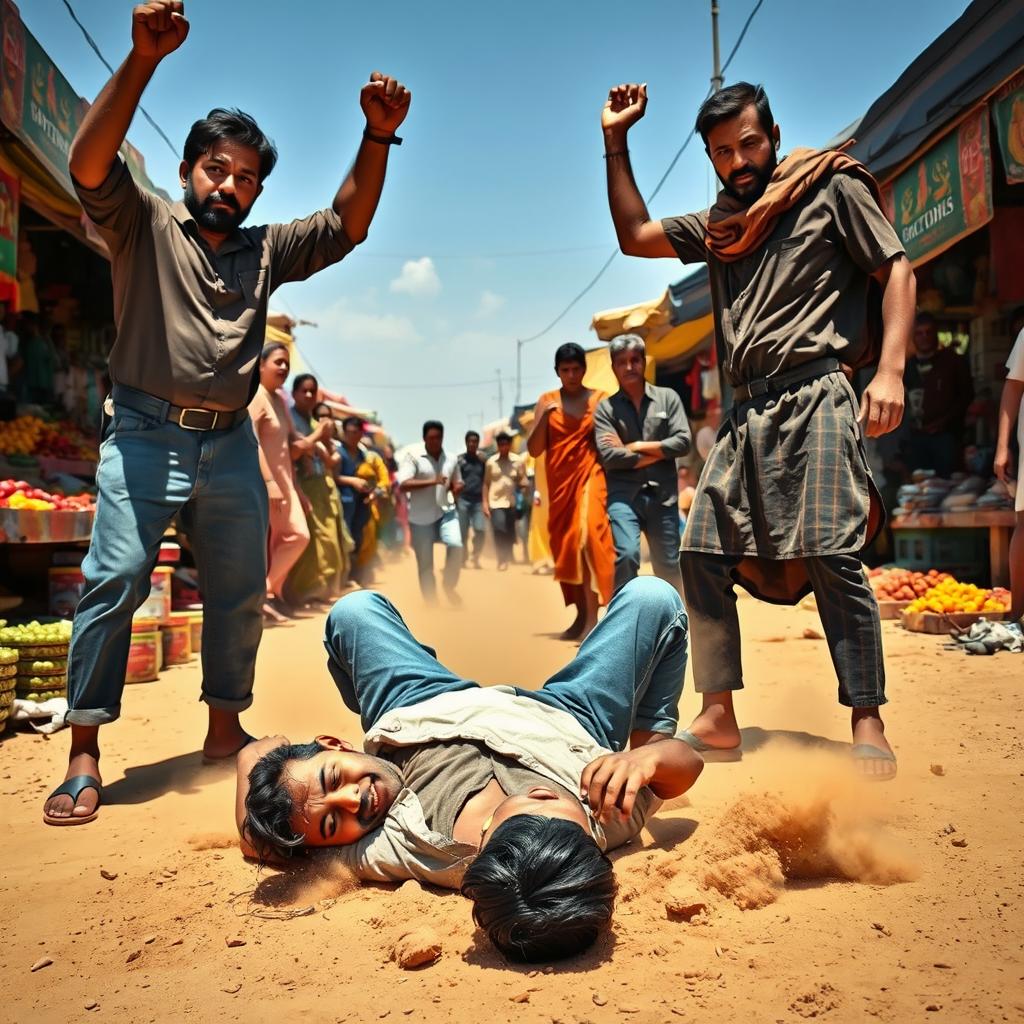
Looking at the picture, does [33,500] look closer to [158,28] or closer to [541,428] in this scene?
[541,428]

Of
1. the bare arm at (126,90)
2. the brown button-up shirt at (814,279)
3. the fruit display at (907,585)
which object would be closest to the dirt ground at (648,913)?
the brown button-up shirt at (814,279)

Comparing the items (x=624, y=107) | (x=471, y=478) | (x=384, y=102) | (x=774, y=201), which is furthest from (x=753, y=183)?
(x=471, y=478)

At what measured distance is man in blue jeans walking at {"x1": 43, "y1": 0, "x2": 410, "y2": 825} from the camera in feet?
9.59

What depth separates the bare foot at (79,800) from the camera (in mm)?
2811

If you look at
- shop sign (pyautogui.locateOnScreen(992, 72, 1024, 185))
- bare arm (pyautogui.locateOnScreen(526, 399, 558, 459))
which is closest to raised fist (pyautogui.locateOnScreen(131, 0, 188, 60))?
bare arm (pyautogui.locateOnScreen(526, 399, 558, 459))

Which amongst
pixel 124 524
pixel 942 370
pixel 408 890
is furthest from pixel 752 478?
pixel 942 370

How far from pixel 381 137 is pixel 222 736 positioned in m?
2.11

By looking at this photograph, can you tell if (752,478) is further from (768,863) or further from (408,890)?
(408,890)

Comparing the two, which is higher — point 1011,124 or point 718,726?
point 1011,124

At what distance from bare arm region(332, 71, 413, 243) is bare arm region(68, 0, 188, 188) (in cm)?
64

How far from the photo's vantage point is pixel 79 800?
284cm

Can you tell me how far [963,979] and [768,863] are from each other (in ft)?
1.71

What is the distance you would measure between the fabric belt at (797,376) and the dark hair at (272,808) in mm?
1781

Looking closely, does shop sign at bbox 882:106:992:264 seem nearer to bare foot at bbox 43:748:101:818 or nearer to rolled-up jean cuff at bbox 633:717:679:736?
rolled-up jean cuff at bbox 633:717:679:736
